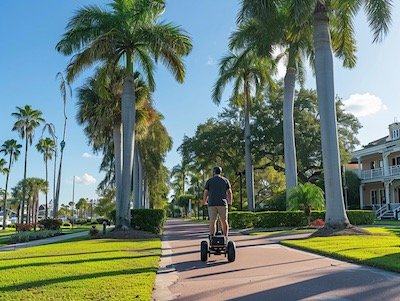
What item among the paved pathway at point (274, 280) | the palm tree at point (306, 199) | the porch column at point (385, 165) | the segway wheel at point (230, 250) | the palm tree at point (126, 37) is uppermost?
the palm tree at point (126, 37)

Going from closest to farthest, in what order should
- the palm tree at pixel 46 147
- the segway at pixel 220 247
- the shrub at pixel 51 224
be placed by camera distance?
the segway at pixel 220 247, the shrub at pixel 51 224, the palm tree at pixel 46 147

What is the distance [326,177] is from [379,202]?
35359 mm

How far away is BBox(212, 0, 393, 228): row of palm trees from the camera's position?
1791 cm

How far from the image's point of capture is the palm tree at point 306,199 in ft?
82.6

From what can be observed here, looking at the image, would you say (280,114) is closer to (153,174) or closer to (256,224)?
(153,174)

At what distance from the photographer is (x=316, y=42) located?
1920cm

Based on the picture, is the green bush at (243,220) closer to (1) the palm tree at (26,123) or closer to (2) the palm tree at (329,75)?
(2) the palm tree at (329,75)

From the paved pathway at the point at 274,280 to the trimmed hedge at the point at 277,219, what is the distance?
15.9m

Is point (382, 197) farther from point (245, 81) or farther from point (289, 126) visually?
point (289, 126)

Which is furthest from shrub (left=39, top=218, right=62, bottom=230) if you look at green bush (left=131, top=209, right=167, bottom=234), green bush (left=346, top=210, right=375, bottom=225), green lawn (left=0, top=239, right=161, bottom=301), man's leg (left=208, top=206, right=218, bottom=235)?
man's leg (left=208, top=206, right=218, bottom=235)

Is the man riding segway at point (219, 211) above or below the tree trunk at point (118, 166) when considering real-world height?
below

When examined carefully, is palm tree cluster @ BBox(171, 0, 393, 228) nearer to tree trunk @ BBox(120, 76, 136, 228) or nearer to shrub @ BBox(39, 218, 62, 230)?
tree trunk @ BBox(120, 76, 136, 228)

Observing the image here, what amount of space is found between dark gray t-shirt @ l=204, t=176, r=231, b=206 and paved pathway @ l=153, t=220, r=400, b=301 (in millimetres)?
1299

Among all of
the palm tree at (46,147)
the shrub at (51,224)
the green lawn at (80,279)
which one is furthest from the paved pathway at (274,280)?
the palm tree at (46,147)
